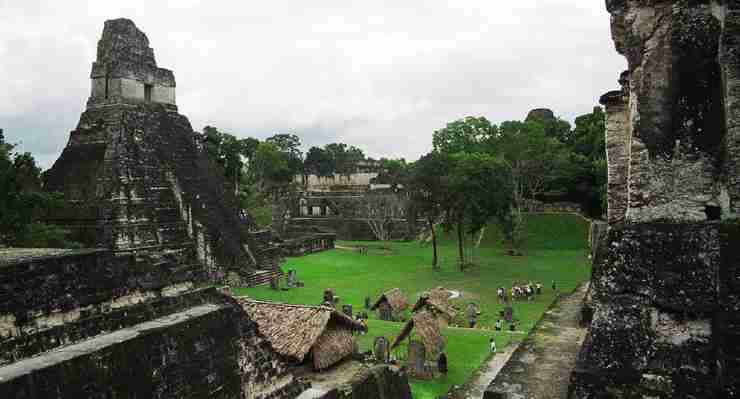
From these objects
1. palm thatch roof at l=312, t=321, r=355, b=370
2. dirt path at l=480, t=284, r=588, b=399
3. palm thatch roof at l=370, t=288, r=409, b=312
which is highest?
dirt path at l=480, t=284, r=588, b=399

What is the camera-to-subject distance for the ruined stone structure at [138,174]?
56.1 feet

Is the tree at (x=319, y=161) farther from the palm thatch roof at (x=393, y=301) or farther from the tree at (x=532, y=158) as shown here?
the palm thatch roof at (x=393, y=301)

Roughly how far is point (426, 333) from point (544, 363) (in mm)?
5887

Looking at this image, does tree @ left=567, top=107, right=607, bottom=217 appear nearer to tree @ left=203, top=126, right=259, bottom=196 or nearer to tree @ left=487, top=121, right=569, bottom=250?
tree @ left=487, top=121, right=569, bottom=250

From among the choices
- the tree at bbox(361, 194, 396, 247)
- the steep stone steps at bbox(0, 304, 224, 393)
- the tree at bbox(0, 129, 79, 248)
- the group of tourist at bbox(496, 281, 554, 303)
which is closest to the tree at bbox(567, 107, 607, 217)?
the tree at bbox(361, 194, 396, 247)

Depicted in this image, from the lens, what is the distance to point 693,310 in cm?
342

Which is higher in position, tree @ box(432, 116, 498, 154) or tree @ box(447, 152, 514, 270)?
tree @ box(432, 116, 498, 154)

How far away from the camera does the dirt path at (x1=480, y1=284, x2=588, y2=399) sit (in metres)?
4.73

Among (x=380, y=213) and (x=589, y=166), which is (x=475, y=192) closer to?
(x=589, y=166)

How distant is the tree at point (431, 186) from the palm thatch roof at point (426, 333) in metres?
14.3

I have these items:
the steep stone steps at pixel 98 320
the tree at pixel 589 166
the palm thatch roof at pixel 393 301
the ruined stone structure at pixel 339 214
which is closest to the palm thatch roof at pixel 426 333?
the palm thatch roof at pixel 393 301

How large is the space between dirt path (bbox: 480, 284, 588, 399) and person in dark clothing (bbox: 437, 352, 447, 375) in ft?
12.5

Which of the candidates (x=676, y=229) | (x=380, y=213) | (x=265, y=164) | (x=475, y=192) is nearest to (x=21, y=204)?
(x=676, y=229)

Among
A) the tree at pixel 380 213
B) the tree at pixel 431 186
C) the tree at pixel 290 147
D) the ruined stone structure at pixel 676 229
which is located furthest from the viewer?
the tree at pixel 290 147
